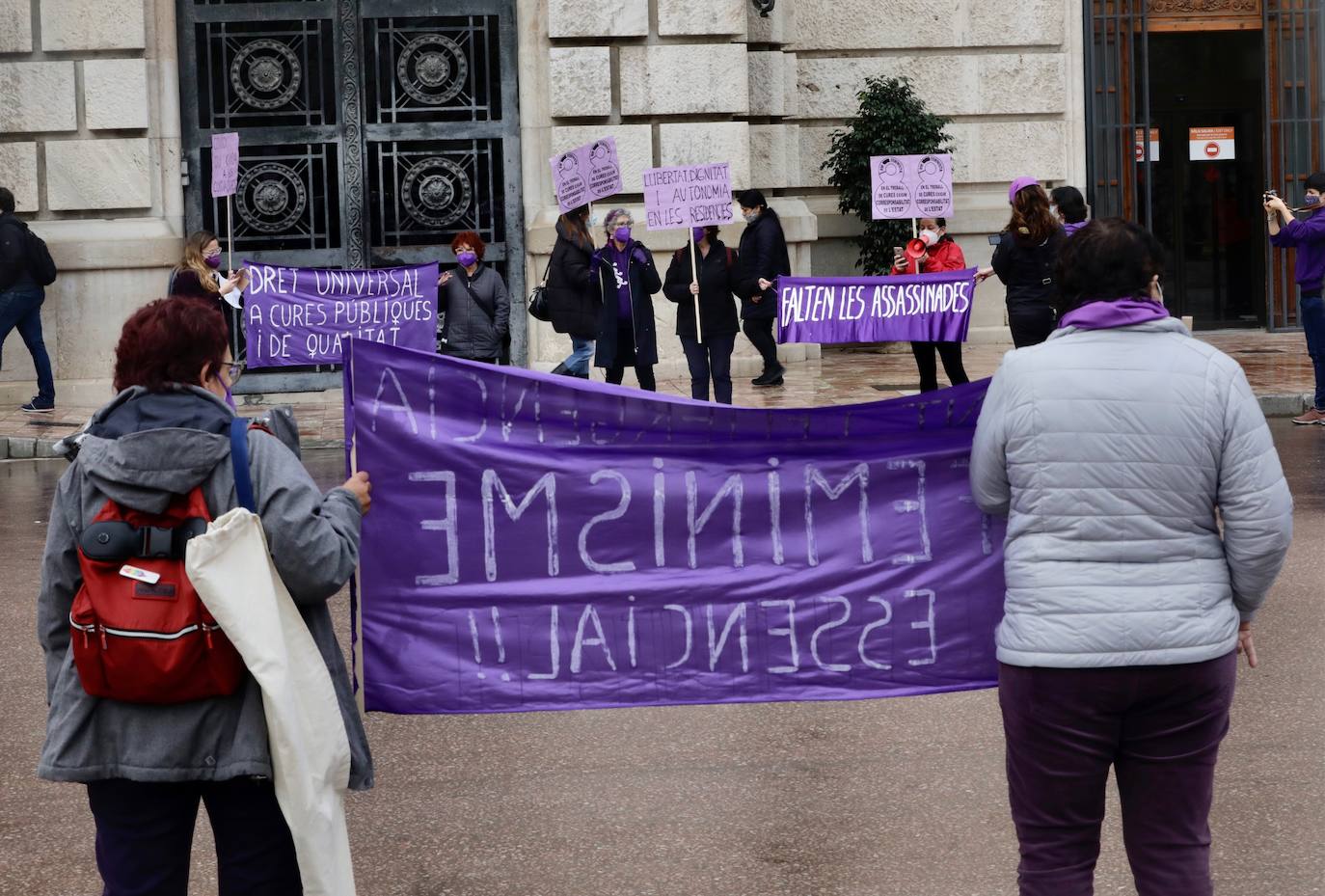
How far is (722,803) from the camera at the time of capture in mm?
5871

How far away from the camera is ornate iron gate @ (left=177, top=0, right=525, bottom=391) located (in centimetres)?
1855

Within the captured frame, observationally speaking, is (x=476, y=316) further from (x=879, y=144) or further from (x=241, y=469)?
(x=241, y=469)

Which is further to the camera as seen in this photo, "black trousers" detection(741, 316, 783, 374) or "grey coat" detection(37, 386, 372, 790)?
"black trousers" detection(741, 316, 783, 374)

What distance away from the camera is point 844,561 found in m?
5.21

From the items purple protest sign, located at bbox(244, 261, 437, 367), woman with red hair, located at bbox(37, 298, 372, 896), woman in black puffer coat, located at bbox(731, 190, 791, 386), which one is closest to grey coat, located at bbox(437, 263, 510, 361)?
purple protest sign, located at bbox(244, 261, 437, 367)

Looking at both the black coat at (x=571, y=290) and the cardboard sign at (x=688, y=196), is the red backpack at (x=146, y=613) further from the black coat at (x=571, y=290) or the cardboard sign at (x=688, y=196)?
the cardboard sign at (x=688, y=196)

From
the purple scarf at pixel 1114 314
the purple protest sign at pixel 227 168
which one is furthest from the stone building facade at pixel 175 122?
the purple scarf at pixel 1114 314

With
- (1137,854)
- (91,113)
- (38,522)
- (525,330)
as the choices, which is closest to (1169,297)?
(525,330)

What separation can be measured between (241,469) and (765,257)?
1342 centimetres

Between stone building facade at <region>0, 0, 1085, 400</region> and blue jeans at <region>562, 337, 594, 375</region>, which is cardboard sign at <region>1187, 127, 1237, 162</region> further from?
blue jeans at <region>562, 337, 594, 375</region>

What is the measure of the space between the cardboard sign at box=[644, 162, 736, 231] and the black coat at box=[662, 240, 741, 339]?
9.7 inches

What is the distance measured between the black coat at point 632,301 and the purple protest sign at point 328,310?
1234 mm

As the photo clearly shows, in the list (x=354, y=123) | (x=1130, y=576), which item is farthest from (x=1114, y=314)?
(x=354, y=123)

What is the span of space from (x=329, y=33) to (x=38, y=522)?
315 inches
